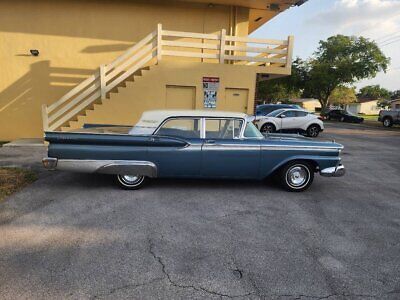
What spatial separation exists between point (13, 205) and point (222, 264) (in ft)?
11.3

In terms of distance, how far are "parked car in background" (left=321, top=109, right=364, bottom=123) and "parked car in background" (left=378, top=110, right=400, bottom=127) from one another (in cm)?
537

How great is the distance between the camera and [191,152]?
18.8 ft

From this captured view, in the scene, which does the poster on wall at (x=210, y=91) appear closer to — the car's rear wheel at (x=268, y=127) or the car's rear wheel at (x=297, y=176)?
the car's rear wheel at (x=268, y=127)

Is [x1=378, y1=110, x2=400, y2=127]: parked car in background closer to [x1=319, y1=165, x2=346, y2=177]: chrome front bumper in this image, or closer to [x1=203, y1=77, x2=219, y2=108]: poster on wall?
[x1=203, y1=77, x2=219, y2=108]: poster on wall

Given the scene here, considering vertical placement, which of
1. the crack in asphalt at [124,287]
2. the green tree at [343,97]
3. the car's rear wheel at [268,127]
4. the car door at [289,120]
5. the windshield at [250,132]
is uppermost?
the green tree at [343,97]

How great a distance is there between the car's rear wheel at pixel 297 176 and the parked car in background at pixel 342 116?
31279 mm

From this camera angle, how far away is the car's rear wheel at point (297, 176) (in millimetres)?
6043

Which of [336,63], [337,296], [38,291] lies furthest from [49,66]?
[336,63]

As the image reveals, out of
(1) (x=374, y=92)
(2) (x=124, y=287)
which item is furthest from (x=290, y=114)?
(1) (x=374, y=92)

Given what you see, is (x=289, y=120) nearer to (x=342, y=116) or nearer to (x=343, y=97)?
(x=342, y=116)

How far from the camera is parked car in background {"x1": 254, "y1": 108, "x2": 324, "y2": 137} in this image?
15.5 m

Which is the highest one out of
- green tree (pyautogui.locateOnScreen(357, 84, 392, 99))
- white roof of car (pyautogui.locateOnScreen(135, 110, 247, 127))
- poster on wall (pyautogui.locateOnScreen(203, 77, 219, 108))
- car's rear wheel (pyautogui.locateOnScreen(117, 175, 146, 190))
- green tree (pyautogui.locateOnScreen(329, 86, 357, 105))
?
green tree (pyautogui.locateOnScreen(357, 84, 392, 99))

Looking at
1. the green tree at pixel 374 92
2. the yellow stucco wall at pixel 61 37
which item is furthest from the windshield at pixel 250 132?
the green tree at pixel 374 92

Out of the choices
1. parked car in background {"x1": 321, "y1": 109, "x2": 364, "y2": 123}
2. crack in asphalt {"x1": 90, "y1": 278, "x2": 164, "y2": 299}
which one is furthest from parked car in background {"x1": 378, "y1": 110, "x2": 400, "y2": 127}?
crack in asphalt {"x1": 90, "y1": 278, "x2": 164, "y2": 299}
